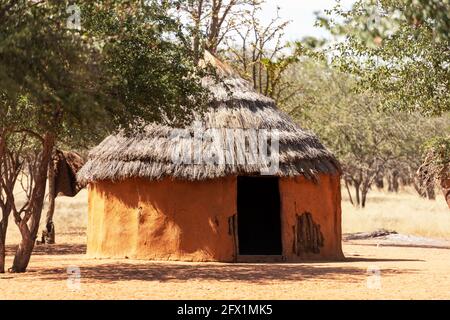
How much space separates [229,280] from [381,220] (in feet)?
64.4

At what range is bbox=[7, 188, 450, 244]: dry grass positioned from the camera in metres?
28.1

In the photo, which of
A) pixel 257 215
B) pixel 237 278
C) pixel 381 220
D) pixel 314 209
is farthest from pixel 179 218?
pixel 381 220

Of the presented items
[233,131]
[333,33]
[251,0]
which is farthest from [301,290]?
[251,0]

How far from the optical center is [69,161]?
76.1 ft

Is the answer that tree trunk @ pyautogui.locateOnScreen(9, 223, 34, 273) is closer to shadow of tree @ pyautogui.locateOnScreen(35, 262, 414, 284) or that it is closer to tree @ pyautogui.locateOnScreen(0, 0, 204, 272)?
tree @ pyautogui.locateOnScreen(0, 0, 204, 272)

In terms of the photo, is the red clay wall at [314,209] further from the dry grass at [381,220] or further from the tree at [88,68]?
the dry grass at [381,220]

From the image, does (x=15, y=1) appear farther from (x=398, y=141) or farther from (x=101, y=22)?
(x=398, y=141)

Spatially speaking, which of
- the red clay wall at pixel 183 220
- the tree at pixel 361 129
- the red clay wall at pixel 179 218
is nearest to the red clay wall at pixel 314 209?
the red clay wall at pixel 179 218

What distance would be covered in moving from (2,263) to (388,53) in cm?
773

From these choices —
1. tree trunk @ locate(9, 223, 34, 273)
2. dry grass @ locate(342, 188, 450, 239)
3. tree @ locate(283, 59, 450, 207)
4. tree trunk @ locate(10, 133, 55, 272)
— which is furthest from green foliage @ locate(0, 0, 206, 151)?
tree @ locate(283, 59, 450, 207)

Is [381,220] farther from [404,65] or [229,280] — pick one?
[229,280]

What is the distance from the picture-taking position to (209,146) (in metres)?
17.0

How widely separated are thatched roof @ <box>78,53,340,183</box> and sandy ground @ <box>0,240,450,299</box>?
1.82 metres

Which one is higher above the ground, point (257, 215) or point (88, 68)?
point (88, 68)
